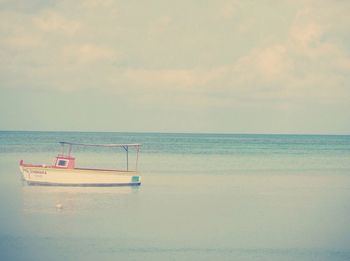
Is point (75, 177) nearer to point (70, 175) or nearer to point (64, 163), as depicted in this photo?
point (70, 175)

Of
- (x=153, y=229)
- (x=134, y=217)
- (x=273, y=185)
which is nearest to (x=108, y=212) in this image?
(x=134, y=217)

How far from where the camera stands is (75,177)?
48844 mm

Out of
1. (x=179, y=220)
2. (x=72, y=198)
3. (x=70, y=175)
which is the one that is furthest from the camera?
(x=70, y=175)

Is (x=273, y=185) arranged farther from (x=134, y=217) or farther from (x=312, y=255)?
(x=312, y=255)

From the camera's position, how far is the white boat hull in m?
48.8

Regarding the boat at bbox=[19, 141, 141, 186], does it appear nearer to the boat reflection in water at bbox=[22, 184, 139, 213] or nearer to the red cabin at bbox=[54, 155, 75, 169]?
the red cabin at bbox=[54, 155, 75, 169]

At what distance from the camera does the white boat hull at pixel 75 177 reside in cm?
4884

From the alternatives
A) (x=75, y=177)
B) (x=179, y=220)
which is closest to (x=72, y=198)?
(x=75, y=177)

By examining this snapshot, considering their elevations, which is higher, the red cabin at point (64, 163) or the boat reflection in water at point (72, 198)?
the red cabin at point (64, 163)

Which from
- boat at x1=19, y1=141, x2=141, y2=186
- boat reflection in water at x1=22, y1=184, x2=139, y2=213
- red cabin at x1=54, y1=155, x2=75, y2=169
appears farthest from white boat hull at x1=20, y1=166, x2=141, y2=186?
boat reflection in water at x1=22, y1=184, x2=139, y2=213

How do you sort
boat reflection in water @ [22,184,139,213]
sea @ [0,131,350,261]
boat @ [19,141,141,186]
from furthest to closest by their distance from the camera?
boat @ [19,141,141,186] < boat reflection in water @ [22,184,139,213] < sea @ [0,131,350,261]

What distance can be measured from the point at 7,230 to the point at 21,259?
223 inches

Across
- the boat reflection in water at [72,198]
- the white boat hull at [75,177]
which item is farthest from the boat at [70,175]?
the boat reflection in water at [72,198]

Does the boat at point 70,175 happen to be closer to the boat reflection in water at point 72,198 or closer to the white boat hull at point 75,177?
the white boat hull at point 75,177
